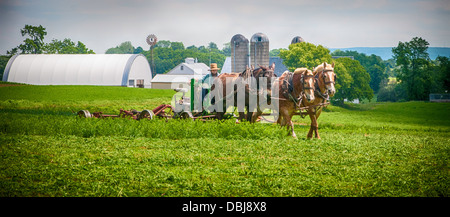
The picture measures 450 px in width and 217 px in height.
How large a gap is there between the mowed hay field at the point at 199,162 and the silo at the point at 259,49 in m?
18.3

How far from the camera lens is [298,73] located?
15945 millimetres

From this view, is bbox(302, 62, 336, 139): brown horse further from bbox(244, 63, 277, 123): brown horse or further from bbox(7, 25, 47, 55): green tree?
bbox(7, 25, 47, 55): green tree

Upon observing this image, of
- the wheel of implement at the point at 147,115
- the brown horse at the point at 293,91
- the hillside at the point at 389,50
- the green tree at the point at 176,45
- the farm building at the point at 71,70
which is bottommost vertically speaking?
the wheel of implement at the point at 147,115

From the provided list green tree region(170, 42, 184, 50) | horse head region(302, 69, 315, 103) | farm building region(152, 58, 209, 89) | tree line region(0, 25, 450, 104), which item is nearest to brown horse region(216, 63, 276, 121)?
horse head region(302, 69, 315, 103)

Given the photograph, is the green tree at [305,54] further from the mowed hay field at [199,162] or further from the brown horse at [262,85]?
the mowed hay field at [199,162]

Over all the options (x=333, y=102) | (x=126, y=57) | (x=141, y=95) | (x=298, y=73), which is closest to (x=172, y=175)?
(x=298, y=73)

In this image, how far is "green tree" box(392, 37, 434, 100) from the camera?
5031 centimetres

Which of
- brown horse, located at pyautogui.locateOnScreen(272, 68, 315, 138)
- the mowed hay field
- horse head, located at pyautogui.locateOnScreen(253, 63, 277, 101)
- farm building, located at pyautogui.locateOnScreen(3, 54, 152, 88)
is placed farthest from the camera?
farm building, located at pyautogui.locateOnScreen(3, 54, 152, 88)

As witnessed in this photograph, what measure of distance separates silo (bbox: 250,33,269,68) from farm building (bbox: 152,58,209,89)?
82.9 feet

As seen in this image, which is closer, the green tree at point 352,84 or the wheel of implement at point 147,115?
the wheel of implement at point 147,115

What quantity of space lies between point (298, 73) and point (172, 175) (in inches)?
323

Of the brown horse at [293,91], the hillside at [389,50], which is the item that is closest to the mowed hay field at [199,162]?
the brown horse at [293,91]

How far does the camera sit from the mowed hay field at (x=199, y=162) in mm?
8305

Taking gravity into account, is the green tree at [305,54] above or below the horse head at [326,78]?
above
